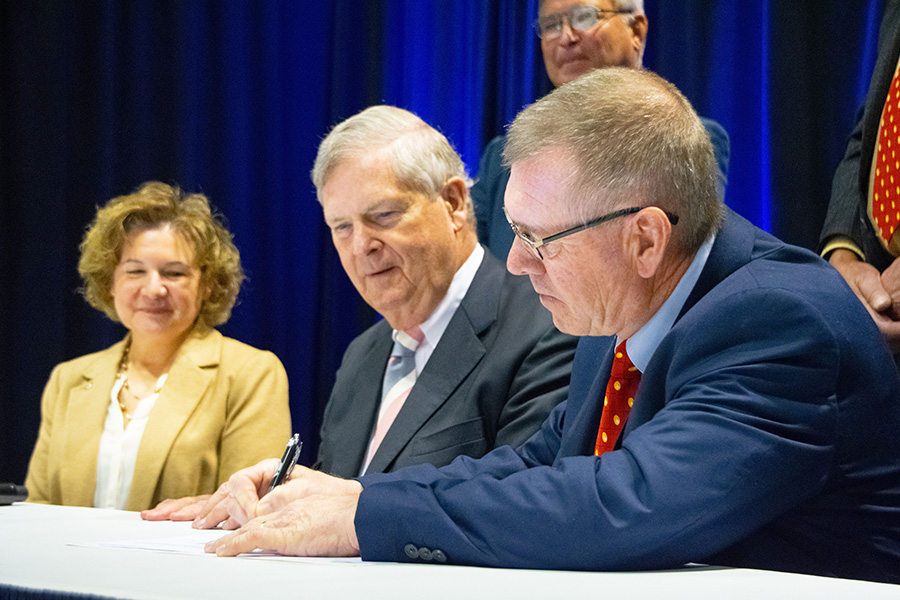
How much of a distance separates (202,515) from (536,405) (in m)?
0.70

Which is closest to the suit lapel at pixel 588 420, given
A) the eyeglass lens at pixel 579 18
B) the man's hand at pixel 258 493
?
the man's hand at pixel 258 493

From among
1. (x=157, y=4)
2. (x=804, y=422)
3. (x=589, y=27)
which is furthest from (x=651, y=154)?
(x=157, y=4)

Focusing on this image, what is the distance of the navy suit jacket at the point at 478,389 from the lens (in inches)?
76.8

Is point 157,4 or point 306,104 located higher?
point 157,4

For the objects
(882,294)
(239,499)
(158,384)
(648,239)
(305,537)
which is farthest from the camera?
(158,384)

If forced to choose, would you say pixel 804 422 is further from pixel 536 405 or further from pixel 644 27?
pixel 644 27

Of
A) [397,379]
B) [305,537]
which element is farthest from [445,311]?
[305,537]

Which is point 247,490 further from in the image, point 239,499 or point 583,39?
point 583,39

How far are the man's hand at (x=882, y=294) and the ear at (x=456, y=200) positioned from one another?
0.93 m

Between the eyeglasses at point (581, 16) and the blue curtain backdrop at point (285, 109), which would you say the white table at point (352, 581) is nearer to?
the eyeglasses at point (581, 16)

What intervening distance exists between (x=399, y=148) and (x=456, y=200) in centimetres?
20

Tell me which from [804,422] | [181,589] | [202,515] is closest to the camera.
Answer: [181,589]

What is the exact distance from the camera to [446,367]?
2.05 metres

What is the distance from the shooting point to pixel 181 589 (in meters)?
0.93
